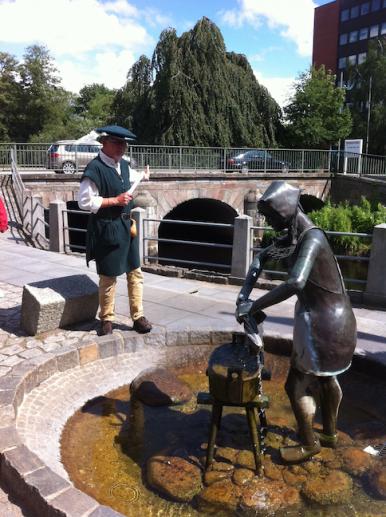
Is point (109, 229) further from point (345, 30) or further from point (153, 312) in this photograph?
point (345, 30)

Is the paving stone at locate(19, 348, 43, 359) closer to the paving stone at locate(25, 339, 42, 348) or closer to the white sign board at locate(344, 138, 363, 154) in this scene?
the paving stone at locate(25, 339, 42, 348)

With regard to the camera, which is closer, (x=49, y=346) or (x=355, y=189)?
(x=49, y=346)

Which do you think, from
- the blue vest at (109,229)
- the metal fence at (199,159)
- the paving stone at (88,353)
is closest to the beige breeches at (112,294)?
the blue vest at (109,229)

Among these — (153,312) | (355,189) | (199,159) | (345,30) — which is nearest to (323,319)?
(153,312)

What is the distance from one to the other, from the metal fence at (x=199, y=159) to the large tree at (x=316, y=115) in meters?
6.71

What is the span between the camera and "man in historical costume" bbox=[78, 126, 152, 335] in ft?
14.8

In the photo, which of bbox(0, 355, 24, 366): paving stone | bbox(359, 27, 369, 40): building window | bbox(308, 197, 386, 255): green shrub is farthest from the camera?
bbox(359, 27, 369, 40): building window

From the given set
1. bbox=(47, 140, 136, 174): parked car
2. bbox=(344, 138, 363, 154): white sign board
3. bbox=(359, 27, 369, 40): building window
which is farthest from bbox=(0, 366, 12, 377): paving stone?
bbox=(359, 27, 369, 40): building window

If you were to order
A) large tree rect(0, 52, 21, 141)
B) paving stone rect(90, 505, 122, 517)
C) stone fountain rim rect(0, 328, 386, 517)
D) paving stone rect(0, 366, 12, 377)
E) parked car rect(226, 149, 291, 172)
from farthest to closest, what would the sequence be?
large tree rect(0, 52, 21, 141) < parked car rect(226, 149, 291, 172) < paving stone rect(0, 366, 12, 377) < stone fountain rim rect(0, 328, 386, 517) < paving stone rect(90, 505, 122, 517)

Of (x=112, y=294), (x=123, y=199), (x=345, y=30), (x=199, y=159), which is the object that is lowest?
(x=112, y=294)

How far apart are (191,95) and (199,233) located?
7853 millimetres

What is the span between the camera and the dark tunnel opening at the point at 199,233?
24.2m

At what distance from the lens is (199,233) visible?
95.7 feet

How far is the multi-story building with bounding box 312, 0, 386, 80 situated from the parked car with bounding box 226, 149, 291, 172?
37704 millimetres
